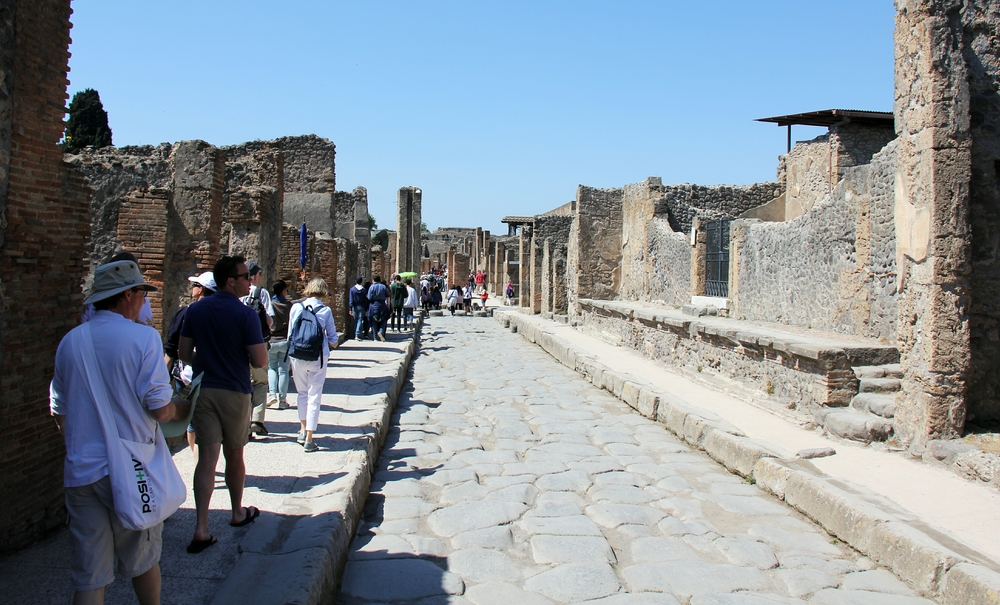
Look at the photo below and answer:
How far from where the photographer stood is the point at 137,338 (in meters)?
→ 2.79

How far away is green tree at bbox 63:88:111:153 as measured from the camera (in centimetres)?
3381

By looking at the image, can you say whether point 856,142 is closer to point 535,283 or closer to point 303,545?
point 535,283

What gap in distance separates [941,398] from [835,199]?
3.67 m

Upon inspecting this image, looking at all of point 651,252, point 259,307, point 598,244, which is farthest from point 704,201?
point 259,307

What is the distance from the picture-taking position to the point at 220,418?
4254 mm

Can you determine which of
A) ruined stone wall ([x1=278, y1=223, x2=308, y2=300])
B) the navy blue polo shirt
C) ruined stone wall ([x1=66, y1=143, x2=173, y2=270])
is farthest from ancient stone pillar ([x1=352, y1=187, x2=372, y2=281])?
the navy blue polo shirt

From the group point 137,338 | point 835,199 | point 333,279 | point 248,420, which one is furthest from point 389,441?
point 333,279

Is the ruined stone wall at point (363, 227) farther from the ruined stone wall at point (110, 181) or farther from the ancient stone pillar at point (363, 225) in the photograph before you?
the ruined stone wall at point (110, 181)

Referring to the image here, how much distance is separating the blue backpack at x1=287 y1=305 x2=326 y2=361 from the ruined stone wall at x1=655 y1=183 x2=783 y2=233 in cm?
1319

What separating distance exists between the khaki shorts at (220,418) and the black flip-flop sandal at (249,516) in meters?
0.37

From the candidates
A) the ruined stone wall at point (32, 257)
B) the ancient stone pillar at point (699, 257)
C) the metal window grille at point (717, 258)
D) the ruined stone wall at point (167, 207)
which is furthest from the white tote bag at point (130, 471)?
the ancient stone pillar at point (699, 257)

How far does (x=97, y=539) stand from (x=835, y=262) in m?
8.85

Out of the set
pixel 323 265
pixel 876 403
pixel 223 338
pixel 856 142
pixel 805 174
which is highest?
pixel 856 142

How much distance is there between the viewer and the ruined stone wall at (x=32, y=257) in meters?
3.66
